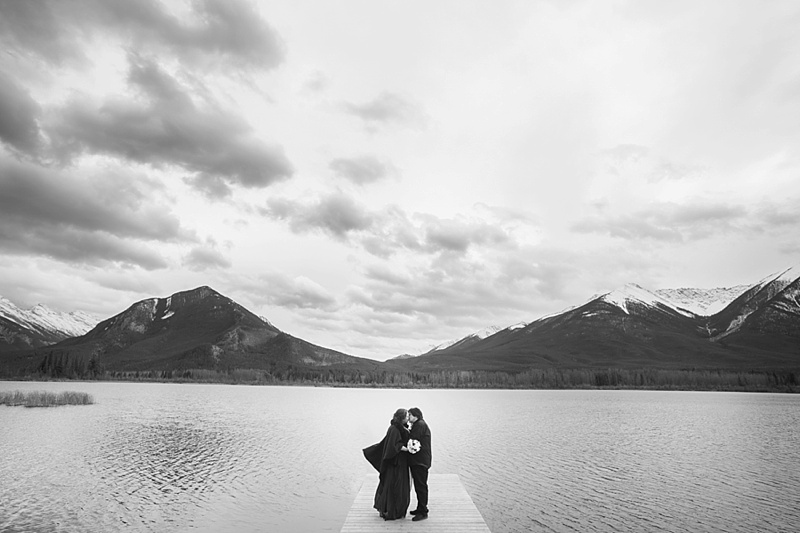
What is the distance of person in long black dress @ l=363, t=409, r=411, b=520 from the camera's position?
59.5 feet

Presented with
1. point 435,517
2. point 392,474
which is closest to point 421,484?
point 392,474

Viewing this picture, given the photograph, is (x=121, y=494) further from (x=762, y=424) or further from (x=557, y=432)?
(x=762, y=424)

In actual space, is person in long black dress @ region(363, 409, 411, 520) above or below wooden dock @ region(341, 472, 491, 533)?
above

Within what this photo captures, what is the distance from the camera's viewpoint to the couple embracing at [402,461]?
18141 mm

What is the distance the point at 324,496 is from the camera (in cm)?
2847

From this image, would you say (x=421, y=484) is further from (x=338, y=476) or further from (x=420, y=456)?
(x=338, y=476)

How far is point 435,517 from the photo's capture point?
19.3 meters

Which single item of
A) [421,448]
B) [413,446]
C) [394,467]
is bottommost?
[394,467]

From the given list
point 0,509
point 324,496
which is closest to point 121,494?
point 0,509

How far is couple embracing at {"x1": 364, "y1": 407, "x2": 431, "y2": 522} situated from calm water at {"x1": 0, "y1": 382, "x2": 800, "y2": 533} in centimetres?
235

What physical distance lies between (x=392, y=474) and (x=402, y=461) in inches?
25.8

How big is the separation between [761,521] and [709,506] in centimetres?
293

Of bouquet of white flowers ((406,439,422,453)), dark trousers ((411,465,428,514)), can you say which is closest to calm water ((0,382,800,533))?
dark trousers ((411,465,428,514))

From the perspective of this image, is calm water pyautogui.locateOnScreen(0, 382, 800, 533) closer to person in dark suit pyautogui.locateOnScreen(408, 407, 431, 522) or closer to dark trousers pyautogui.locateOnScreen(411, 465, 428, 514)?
dark trousers pyautogui.locateOnScreen(411, 465, 428, 514)
